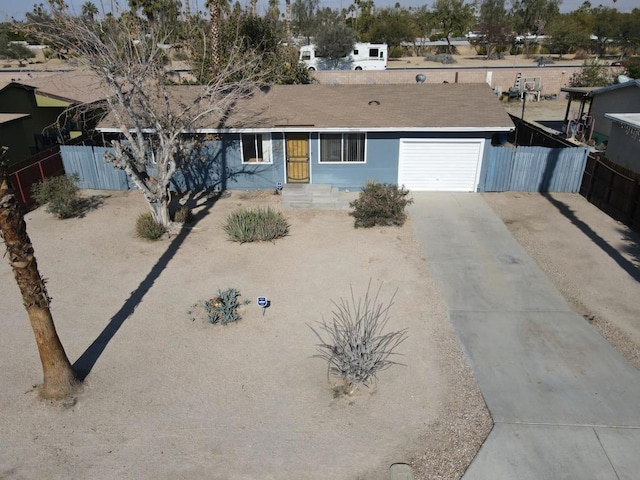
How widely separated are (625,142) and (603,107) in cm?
629

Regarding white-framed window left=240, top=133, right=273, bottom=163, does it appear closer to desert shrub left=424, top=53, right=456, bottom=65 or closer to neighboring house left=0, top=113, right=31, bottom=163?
neighboring house left=0, top=113, right=31, bottom=163

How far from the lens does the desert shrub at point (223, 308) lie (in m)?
9.61

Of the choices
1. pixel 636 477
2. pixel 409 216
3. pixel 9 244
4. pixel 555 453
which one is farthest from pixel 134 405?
pixel 409 216

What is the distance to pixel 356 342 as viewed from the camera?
7.75 m

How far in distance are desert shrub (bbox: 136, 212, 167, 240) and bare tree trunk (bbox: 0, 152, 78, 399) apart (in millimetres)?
6159

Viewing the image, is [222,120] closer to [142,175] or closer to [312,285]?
[142,175]

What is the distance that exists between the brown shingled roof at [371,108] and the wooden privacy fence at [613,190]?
328 cm

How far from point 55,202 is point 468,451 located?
13.9 metres

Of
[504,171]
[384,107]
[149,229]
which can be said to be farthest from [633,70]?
[149,229]

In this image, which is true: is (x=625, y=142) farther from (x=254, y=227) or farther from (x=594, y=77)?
(x=594, y=77)

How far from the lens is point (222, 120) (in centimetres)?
1644

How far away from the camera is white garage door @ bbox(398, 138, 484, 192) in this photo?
54.2 feet

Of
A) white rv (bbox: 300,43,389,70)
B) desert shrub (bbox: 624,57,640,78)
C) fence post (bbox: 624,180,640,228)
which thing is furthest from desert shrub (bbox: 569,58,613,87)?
fence post (bbox: 624,180,640,228)

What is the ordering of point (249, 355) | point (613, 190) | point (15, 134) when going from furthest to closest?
point (15, 134) < point (613, 190) < point (249, 355)
